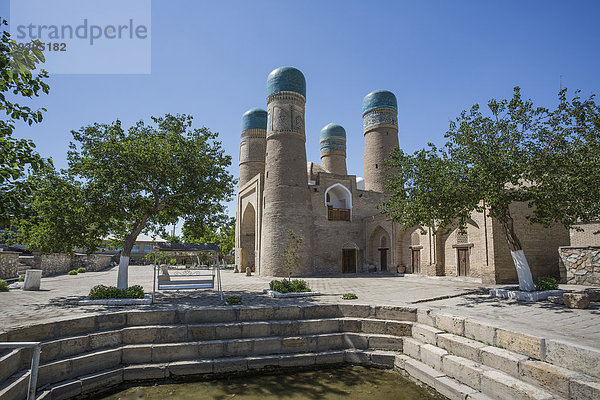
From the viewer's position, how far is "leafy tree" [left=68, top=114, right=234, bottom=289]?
9594 mm

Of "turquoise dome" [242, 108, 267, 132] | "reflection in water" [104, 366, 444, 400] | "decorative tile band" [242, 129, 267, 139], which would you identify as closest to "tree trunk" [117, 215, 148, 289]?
"reflection in water" [104, 366, 444, 400]

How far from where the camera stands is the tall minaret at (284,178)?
2083 centimetres

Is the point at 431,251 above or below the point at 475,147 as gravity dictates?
below

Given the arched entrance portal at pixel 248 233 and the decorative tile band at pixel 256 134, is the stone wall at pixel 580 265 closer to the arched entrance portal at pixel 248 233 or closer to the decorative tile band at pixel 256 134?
the arched entrance portal at pixel 248 233

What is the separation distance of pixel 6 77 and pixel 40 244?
6569mm

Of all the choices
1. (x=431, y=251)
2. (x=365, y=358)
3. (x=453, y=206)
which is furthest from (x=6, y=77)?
(x=431, y=251)

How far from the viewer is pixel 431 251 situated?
18.1 metres

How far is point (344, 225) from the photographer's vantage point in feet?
80.2

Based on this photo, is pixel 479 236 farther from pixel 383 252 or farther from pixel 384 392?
pixel 384 392

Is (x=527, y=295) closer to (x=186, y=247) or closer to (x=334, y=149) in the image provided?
(x=186, y=247)

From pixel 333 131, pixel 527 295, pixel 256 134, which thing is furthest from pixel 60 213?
pixel 333 131

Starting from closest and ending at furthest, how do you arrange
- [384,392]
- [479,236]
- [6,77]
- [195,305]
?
[6,77] < [384,392] < [195,305] < [479,236]

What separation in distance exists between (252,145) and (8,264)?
18437mm

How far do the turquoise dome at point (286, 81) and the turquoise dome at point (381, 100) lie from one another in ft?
21.8
